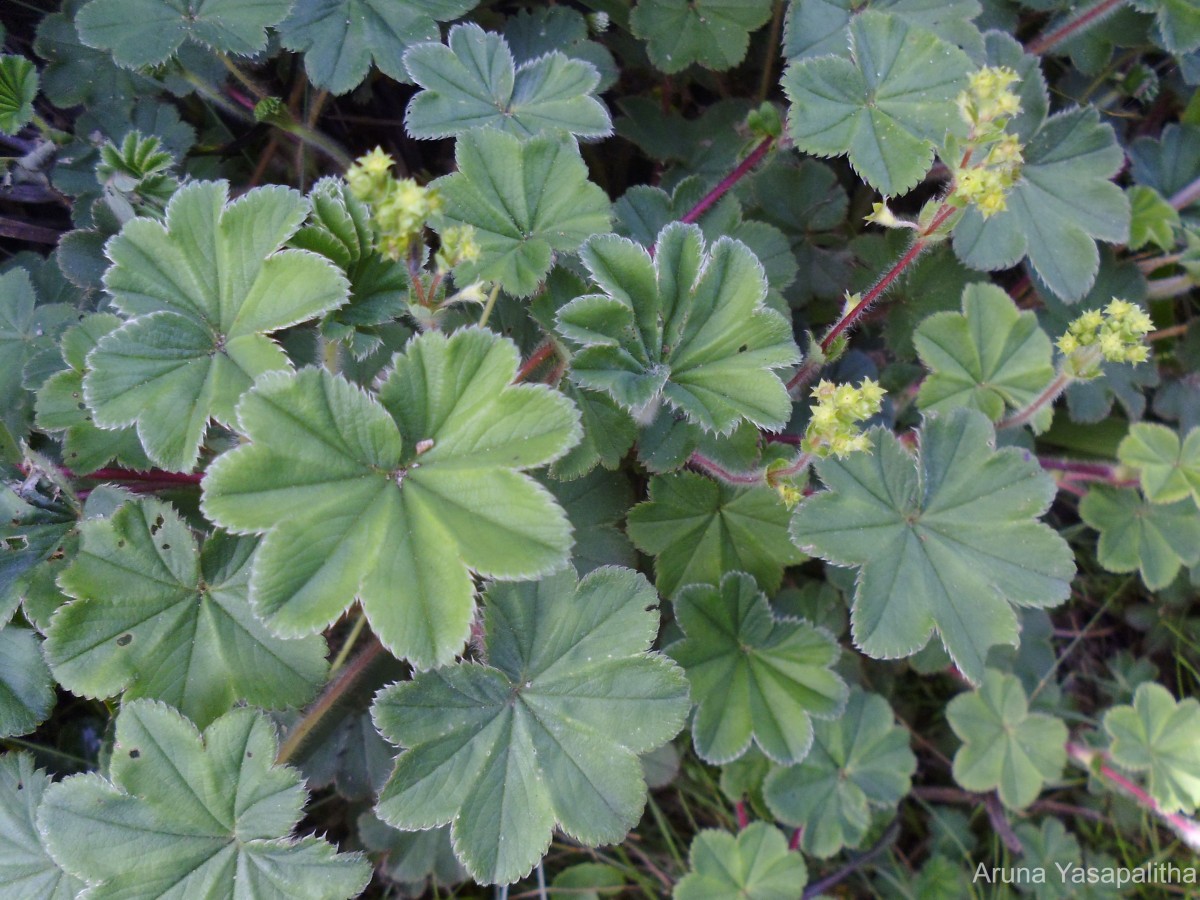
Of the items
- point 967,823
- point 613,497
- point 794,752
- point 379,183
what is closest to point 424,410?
point 379,183

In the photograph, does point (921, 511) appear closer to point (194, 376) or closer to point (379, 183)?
point (379, 183)

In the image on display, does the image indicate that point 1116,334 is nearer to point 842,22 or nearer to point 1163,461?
point 1163,461

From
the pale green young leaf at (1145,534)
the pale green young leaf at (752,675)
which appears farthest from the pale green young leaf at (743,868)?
the pale green young leaf at (1145,534)

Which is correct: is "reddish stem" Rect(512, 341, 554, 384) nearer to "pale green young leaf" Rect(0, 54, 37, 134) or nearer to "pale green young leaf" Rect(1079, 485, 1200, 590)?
"pale green young leaf" Rect(0, 54, 37, 134)

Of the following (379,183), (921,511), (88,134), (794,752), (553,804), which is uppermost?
(379,183)

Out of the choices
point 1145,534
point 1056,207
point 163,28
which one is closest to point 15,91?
point 163,28

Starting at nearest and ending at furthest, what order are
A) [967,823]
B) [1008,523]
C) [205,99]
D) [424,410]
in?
[424,410], [1008,523], [205,99], [967,823]
